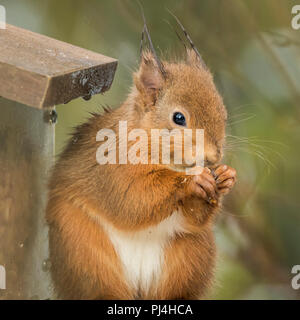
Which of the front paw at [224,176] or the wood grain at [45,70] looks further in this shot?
the front paw at [224,176]

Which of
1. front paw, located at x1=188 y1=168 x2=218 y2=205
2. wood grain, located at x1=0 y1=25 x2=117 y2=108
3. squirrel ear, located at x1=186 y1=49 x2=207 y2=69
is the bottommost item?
front paw, located at x1=188 y1=168 x2=218 y2=205

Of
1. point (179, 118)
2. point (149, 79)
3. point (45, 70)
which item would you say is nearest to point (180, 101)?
point (179, 118)

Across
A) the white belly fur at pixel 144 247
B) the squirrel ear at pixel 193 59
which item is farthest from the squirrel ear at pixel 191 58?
the white belly fur at pixel 144 247

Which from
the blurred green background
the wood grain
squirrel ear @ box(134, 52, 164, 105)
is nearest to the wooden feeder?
the wood grain

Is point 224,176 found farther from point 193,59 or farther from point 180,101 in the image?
point 193,59

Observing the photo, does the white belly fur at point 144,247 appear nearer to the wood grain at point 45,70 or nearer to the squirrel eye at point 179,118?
the squirrel eye at point 179,118

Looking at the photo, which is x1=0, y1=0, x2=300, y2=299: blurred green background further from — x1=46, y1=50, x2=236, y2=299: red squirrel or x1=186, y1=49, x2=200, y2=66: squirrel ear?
x1=46, y1=50, x2=236, y2=299: red squirrel
